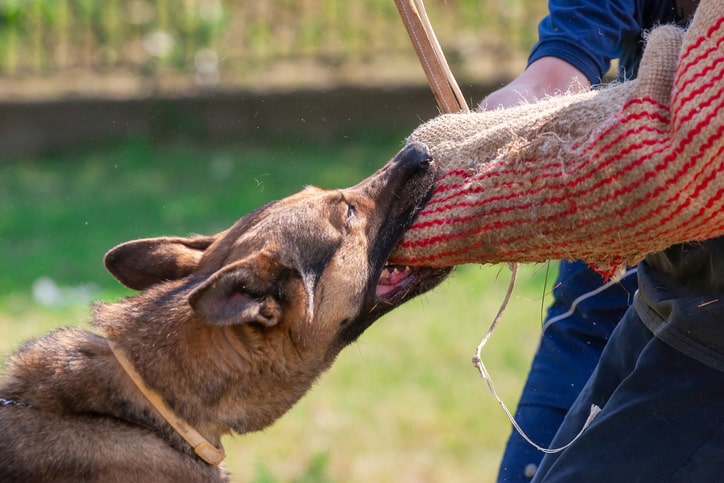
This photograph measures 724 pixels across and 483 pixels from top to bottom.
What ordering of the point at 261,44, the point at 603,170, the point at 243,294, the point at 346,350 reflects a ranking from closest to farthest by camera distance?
the point at 603,170 < the point at 243,294 < the point at 346,350 < the point at 261,44

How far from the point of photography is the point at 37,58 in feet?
41.5

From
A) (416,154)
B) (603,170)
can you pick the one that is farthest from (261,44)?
(603,170)

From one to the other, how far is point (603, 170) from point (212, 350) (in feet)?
5.08

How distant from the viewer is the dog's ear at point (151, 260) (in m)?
4.11

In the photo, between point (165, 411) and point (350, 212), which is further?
point (350, 212)

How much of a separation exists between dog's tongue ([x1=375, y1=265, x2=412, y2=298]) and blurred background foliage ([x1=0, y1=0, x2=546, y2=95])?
8.90m

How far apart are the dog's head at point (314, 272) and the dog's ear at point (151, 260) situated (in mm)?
74

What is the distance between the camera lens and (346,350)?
749 centimetres

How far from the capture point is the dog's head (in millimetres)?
3711

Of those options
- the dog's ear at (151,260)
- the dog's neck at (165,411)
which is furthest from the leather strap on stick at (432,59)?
the dog's neck at (165,411)

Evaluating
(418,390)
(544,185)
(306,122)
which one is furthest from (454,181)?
(306,122)

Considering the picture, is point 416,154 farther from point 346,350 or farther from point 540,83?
point 346,350

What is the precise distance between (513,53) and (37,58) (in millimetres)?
5770

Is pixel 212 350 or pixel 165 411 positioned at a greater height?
pixel 212 350
